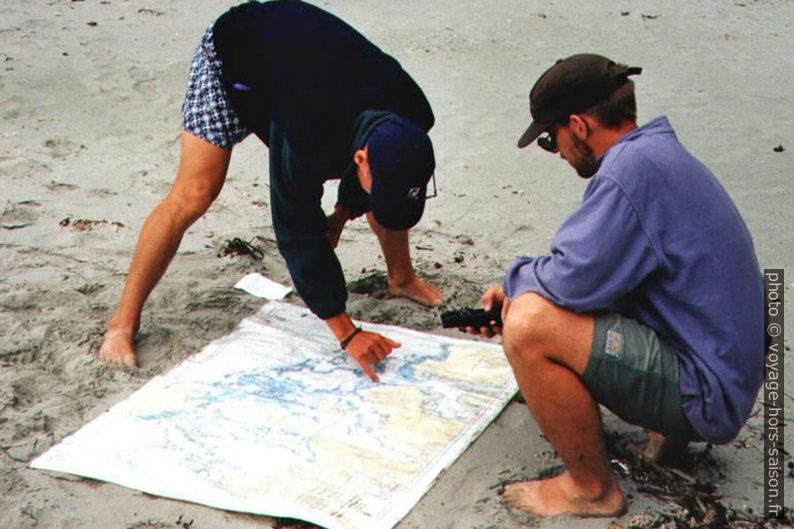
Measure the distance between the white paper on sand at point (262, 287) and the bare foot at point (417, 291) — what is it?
1.33ft

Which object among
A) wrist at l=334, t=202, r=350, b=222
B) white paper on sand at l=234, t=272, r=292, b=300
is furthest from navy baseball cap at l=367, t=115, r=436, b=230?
white paper on sand at l=234, t=272, r=292, b=300

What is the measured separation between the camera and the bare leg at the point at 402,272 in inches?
140

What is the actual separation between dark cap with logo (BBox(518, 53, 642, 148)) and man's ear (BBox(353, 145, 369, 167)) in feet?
1.59

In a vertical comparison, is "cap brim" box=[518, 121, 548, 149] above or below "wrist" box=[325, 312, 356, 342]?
above

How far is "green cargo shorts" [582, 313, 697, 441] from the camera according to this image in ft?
7.46

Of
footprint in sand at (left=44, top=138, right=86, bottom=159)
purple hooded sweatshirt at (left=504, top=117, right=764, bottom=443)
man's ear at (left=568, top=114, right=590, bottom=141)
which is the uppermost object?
man's ear at (left=568, top=114, right=590, bottom=141)

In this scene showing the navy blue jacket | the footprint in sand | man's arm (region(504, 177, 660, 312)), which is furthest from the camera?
the footprint in sand

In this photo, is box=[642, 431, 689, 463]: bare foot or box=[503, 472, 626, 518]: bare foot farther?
box=[642, 431, 689, 463]: bare foot

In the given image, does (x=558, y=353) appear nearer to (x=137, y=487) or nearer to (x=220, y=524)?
(x=220, y=524)

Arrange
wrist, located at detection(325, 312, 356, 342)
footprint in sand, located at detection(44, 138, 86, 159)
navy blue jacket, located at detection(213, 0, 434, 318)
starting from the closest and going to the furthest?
navy blue jacket, located at detection(213, 0, 434, 318)
wrist, located at detection(325, 312, 356, 342)
footprint in sand, located at detection(44, 138, 86, 159)

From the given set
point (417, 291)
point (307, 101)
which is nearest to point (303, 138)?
point (307, 101)

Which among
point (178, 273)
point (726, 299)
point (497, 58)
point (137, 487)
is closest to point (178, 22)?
point (497, 58)

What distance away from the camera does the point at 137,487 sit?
103 inches

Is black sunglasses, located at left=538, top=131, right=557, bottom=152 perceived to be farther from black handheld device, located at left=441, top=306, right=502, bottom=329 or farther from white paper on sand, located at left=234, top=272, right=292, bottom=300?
white paper on sand, located at left=234, top=272, right=292, bottom=300
